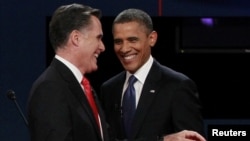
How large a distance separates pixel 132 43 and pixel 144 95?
0.25 meters

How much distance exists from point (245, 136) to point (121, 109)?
5.74 ft

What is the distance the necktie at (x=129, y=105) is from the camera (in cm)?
309

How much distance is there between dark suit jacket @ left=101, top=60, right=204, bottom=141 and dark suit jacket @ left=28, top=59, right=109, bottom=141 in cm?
57

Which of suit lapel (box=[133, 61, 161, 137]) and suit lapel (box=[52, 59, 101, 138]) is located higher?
suit lapel (box=[52, 59, 101, 138])

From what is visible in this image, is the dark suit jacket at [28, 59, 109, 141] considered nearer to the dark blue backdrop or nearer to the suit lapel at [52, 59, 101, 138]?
the suit lapel at [52, 59, 101, 138]

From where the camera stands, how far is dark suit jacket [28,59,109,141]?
2.34 meters

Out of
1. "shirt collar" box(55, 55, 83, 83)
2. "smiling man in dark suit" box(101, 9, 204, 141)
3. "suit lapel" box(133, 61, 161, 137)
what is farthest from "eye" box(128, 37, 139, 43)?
"shirt collar" box(55, 55, 83, 83)

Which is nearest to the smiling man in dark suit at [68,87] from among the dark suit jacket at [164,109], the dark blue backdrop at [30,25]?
the dark suit jacket at [164,109]

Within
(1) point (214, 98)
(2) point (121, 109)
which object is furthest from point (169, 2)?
(2) point (121, 109)

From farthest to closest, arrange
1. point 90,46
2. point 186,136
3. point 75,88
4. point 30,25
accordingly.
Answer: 1. point 30,25
2. point 186,136
3. point 90,46
4. point 75,88

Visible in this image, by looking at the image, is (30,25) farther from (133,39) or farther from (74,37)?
(74,37)

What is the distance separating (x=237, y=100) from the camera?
469cm

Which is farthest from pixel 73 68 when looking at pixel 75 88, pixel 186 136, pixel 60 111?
pixel 186 136

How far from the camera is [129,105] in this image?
313 centimetres
